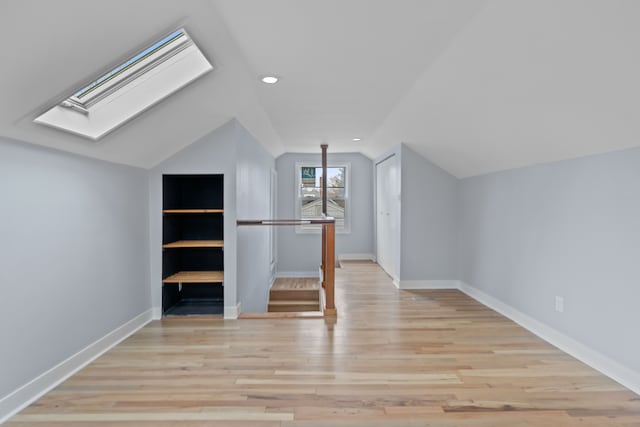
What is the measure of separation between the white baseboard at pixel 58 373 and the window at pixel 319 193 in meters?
4.07

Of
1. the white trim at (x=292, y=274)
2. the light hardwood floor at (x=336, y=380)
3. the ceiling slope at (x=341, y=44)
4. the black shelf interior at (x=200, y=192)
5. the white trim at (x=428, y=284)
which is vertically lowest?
the white trim at (x=292, y=274)

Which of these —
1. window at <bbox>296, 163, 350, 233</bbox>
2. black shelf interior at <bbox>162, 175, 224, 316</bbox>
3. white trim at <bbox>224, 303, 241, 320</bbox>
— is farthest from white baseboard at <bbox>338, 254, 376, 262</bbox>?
white trim at <bbox>224, 303, 241, 320</bbox>

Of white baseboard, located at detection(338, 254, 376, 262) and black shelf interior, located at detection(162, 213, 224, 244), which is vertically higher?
black shelf interior, located at detection(162, 213, 224, 244)

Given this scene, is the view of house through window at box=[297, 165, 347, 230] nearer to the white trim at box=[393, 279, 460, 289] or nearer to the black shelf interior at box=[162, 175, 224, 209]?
the white trim at box=[393, 279, 460, 289]

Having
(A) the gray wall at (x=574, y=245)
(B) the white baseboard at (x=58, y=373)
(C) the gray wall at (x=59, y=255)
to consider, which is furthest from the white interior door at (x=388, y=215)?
(B) the white baseboard at (x=58, y=373)

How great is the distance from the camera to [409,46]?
7.73 feet

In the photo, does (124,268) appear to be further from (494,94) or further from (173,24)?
(494,94)

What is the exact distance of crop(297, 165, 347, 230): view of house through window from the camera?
691 centimetres

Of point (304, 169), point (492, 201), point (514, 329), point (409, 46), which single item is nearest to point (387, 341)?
point (514, 329)

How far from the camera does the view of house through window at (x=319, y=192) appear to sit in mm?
6906

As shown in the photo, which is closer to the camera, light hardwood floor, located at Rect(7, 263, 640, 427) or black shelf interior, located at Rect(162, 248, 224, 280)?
light hardwood floor, located at Rect(7, 263, 640, 427)

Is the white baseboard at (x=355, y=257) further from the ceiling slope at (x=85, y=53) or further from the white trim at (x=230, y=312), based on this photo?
the ceiling slope at (x=85, y=53)

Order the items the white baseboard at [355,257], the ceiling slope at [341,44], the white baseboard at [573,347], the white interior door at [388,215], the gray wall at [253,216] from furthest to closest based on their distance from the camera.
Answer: the white baseboard at [355,257]
the white interior door at [388,215]
the gray wall at [253,216]
the white baseboard at [573,347]
the ceiling slope at [341,44]

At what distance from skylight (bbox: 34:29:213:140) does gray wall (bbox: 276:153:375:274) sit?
4.24m
